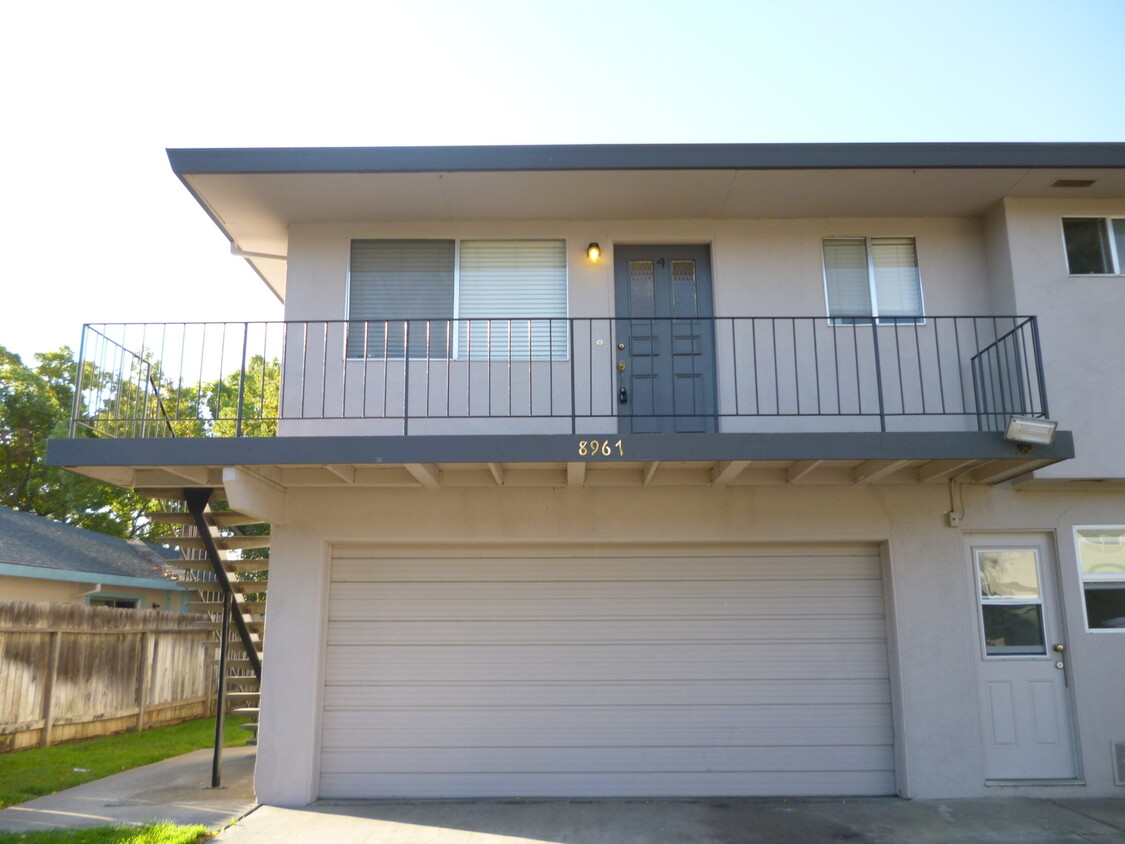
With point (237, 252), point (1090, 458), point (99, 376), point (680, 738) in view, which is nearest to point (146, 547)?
point (237, 252)

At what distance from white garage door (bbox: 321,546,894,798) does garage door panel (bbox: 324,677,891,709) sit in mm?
13

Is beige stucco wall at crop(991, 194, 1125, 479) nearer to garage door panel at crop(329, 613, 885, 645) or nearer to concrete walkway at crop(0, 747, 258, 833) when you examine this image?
garage door panel at crop(329, 613, 885, 645)

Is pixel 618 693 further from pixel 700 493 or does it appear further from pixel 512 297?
pixel 512 297

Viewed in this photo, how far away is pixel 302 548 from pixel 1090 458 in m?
7.26

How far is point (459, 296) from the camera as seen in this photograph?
9117 millimetres

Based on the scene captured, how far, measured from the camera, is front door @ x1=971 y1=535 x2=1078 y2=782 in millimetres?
8000

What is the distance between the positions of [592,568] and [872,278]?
4058mm

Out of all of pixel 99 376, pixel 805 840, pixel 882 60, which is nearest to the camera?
pixel 805 840

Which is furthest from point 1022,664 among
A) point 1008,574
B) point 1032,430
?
point 1032,430

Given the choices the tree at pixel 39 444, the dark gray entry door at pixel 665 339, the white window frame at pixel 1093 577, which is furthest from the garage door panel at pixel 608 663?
the tree at pixel 39 444

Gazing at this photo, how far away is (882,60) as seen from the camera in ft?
38.3

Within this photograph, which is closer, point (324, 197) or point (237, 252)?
point (324, 197)

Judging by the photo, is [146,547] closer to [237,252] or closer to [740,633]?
[237,252]

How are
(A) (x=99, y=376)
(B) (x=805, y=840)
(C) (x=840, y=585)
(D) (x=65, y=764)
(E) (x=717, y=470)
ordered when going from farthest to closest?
(D) (x=65, y=764)
(C) (x=840, y=585)
(E) (x=717, y=470)
(A) (x=99, y=376)
(B) (x=805, y=840)
